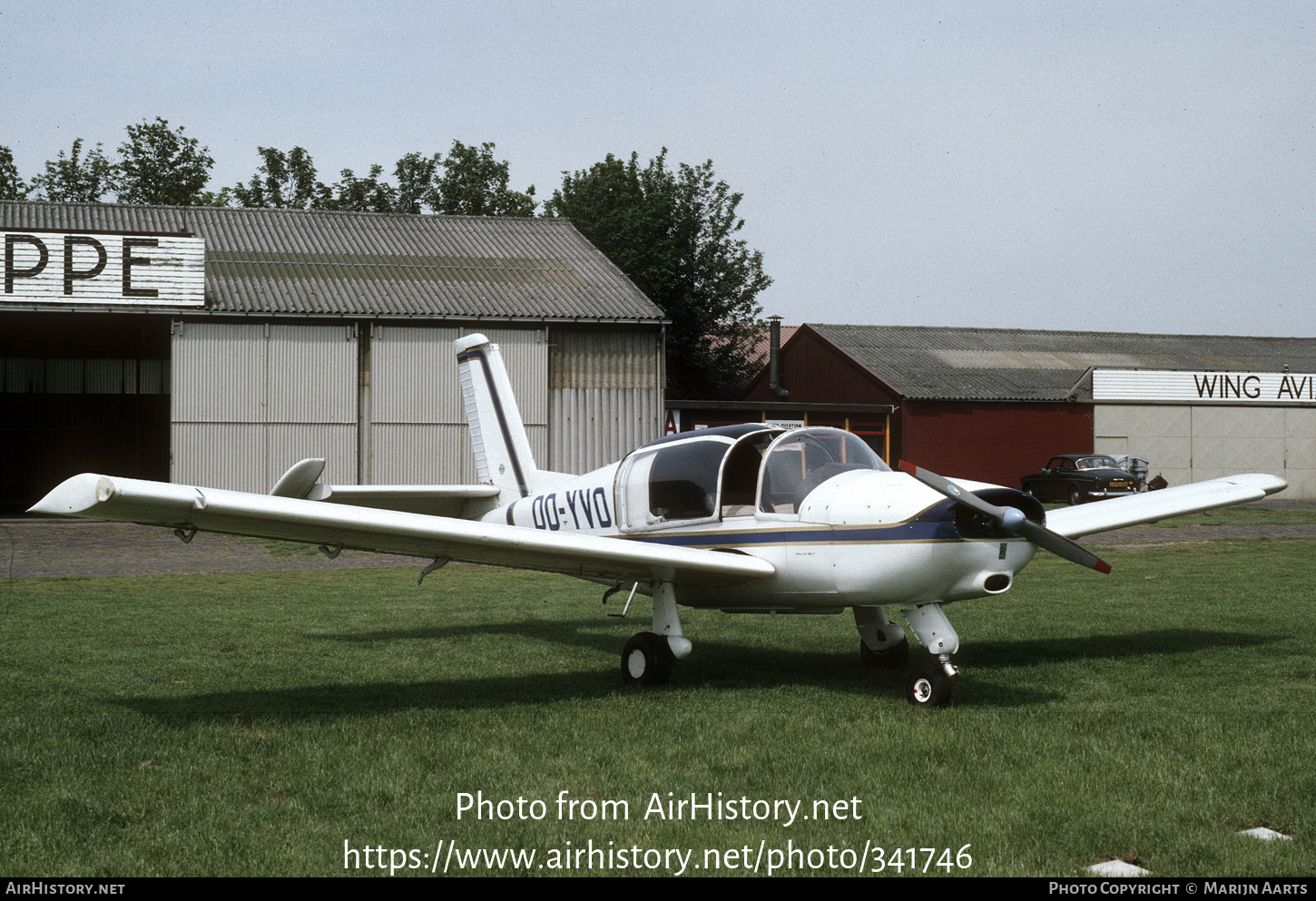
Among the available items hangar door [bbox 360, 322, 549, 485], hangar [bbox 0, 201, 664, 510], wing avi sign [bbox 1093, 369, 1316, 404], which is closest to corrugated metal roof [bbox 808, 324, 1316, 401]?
wing avi sign [bbox 1093, 369, 1316, 404]

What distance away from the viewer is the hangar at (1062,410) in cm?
4088

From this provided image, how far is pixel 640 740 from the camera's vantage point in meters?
6.80

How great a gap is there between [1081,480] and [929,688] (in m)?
31.1

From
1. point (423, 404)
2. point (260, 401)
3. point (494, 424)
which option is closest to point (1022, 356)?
point (423, 404)

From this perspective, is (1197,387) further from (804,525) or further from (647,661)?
(647,661)

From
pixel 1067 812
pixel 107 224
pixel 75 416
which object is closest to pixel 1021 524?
pixel 1067 812

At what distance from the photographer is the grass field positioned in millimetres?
4855

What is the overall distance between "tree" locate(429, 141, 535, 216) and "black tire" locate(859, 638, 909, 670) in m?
51.8

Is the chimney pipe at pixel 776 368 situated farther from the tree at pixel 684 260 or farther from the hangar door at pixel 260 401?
the hangar door at pixel 260 401

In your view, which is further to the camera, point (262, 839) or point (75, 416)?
point (75, 416)

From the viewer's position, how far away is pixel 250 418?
91.4 ft

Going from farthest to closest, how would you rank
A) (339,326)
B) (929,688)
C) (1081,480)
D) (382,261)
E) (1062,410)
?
(1062,410) → (1081,480) → (382,261) → (339,326) → (929,688)
